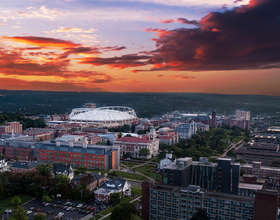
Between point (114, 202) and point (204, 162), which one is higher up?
point (204, 162)

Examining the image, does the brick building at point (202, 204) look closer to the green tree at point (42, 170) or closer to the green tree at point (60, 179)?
the green tree at point (60, 179)

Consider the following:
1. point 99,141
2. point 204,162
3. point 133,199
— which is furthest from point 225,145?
point 133,199

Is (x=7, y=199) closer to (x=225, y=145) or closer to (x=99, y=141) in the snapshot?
(x=99, y=141)

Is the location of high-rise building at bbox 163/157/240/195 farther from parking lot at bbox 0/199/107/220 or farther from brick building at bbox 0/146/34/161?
brick building at bbox 0/146/34/161

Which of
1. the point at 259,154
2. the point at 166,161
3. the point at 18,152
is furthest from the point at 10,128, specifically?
the point at 259,154

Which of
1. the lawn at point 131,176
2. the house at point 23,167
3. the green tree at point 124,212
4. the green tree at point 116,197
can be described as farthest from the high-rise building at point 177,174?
the house at point 23,167

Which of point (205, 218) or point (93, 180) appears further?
point (93, 180)
